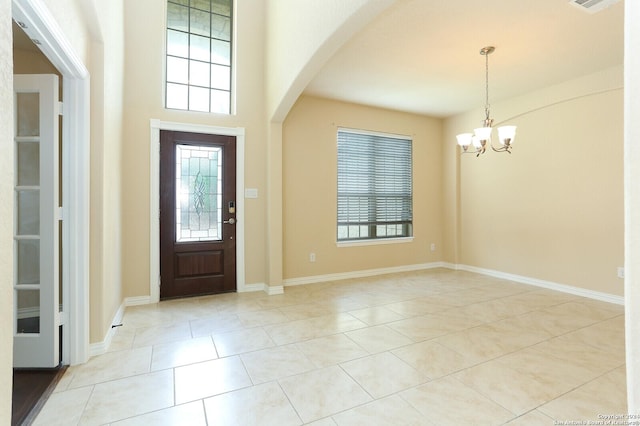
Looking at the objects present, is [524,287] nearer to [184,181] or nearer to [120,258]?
[184,181]

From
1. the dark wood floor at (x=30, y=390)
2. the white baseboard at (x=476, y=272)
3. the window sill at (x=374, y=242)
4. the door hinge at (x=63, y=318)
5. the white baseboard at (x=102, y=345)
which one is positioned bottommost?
the dark wood floor at (x=30, y=390)

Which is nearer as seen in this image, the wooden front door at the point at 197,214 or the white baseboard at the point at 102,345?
the white baseboard at the point at 102,345

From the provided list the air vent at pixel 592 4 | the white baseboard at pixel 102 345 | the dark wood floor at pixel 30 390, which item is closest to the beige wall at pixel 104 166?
the white baseboard at pixel 102 345

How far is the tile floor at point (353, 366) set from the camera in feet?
5.90

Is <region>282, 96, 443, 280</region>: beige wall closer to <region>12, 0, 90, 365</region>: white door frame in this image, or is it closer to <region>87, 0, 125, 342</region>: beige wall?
<region>87, 0, 125, 342</region>: beige wall

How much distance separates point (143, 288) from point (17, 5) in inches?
124

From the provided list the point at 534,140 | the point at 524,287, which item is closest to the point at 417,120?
the point at 534,140

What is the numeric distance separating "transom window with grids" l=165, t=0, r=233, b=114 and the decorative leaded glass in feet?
2.05

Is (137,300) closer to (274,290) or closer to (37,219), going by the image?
(274,290)

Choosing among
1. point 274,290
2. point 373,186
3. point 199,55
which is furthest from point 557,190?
point 199,55

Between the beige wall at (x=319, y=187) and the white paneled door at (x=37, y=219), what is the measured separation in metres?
2.73

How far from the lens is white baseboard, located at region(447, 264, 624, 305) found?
12.6 ft

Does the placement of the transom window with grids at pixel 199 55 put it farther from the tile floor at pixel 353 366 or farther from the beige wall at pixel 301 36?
the tile floor at pixel 353 366

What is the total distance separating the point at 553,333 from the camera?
289cm
